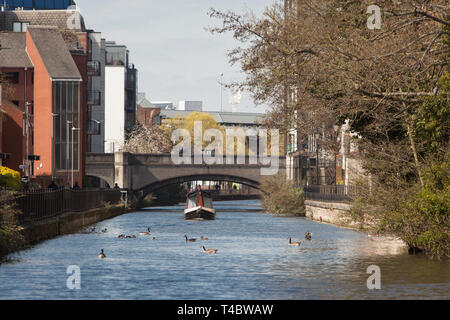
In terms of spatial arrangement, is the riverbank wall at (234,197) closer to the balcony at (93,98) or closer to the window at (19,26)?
the balcony at (93,98)

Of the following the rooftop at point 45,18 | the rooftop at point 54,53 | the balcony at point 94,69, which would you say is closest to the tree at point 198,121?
the balcony at point 94,69

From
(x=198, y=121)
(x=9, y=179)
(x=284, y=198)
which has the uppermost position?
(x=198, y=121)

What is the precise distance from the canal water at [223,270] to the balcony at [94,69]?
63002 millimetres

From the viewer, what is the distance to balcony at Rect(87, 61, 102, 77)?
10762 centimetres

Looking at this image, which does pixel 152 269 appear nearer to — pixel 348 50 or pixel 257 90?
pixel 257 90

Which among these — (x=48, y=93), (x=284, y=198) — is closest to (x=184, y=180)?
(x=284, y=198)

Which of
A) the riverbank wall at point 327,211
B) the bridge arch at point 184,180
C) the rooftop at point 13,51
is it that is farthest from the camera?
the bridge arch at point 184,180

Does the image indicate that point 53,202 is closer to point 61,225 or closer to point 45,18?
point 61,225

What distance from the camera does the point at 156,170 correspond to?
326ft

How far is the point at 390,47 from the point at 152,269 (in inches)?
428

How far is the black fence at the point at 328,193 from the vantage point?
59838 mm

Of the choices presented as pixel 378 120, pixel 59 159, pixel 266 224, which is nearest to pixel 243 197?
pixel 59 159

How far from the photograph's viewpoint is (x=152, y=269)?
100 feet

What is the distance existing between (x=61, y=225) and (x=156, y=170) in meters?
52.2
